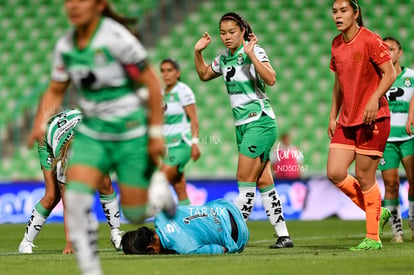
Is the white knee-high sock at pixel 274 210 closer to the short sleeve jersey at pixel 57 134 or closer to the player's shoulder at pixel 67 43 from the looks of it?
the short sleeve jersey at pixel 57 134

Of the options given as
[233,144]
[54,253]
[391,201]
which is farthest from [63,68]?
[233,144]

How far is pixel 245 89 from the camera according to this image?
8.88m

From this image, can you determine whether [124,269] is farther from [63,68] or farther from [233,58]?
[233,58]

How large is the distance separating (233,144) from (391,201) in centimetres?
818

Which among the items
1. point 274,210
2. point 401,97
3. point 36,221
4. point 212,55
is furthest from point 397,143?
point 212,55

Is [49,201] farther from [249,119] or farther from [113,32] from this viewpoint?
[113,32]

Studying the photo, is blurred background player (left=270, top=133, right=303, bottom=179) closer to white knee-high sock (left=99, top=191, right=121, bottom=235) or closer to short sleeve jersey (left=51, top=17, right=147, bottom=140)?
white knee-high sock (left=99, top=191, right=121, bottom=235)

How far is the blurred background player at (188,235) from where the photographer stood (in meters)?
7.95

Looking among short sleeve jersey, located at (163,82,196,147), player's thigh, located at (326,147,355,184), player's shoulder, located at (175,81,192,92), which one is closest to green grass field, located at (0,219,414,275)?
player's thigh, located at (326,147,355,184)

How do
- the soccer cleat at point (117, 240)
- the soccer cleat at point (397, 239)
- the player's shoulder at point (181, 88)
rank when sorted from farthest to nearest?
1. the player's shoulder at point (181, 88)
2. the soccer cleat at point (397, 239)
3. the soccer cleat at point (117, 240)

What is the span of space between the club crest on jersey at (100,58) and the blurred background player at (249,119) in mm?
3157

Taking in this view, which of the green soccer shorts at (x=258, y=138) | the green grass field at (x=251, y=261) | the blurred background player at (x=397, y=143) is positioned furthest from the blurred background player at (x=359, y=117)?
the blurred background player at (x=397, y=143)

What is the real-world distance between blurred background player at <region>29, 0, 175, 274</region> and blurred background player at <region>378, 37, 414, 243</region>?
5.01 m

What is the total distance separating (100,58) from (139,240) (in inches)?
105
